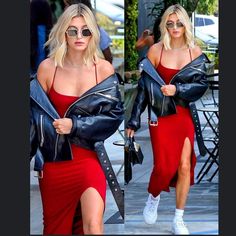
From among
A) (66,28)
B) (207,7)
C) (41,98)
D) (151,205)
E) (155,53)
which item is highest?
(207,7)

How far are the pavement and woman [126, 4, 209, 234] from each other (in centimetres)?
5

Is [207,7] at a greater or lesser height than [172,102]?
greater

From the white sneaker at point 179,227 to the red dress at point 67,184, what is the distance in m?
0.62

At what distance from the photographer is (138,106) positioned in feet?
17.3

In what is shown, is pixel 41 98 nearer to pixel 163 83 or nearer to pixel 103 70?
pixel 103 70

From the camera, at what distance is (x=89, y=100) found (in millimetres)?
4707

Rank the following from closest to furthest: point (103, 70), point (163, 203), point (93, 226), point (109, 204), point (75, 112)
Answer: point (93, 226) < point (75, 112) < point (103, 70) < point (109, 204) < point (163, 203)

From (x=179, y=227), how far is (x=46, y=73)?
4.06 ft

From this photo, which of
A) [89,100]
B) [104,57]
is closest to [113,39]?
[104,57]

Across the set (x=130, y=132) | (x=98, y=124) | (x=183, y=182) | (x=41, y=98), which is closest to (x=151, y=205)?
(x=183, y=182)

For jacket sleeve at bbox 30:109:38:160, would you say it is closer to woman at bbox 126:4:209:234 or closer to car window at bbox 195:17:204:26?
woman at bbox 126:4:209:234

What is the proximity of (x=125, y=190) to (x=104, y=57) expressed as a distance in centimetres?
82

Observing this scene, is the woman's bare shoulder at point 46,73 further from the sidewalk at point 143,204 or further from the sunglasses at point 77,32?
the sidewalk at point 143,204

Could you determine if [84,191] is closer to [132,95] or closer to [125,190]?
[125,190]
